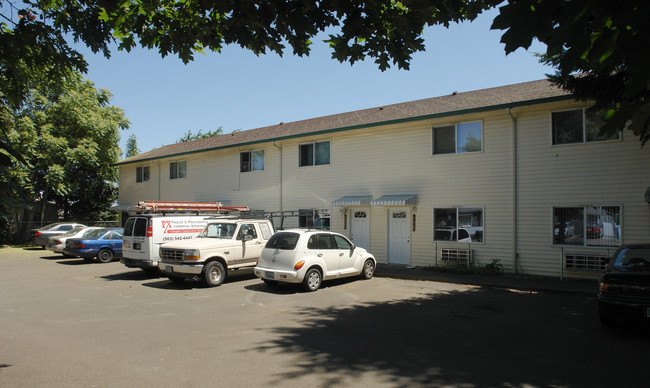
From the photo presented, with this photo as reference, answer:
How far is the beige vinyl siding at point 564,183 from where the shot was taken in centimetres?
1152

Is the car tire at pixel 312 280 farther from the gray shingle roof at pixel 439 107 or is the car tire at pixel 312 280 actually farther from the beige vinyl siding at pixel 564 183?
the gray shingle roof at pixel 439 107

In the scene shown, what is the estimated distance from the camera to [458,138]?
47.4 ft

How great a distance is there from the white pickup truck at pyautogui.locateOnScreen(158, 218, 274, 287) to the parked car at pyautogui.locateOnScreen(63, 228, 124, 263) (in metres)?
6.65

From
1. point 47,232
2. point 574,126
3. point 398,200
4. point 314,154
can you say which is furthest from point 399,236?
point 47,232

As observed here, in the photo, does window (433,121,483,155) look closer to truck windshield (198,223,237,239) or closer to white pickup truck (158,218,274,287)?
white pickup truck (158,218,274,287)

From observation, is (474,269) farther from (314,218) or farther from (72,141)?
(72,141)

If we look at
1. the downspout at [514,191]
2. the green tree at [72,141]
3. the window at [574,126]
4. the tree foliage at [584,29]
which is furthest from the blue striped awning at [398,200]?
the green tree at [72,141]

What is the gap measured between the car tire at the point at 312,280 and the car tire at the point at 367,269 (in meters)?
2.10

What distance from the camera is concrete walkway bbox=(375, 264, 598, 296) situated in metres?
10.9

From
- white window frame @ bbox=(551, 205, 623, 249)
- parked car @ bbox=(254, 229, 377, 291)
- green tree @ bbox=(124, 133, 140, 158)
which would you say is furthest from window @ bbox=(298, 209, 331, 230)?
green tree @ bbox=(124, 133, 140, 158)

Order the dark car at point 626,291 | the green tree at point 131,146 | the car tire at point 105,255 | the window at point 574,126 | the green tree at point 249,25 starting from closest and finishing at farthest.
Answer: the green tree at point 249,25, the dark car at point 626,291, the window at point 574,126, the car tire at point 105,255, the green tree at point 131,146

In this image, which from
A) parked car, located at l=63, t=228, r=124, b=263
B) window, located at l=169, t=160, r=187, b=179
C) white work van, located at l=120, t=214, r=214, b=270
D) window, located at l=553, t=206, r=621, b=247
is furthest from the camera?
window, located at l=169, t=160, r=187, b=179

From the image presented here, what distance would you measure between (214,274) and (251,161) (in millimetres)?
9999

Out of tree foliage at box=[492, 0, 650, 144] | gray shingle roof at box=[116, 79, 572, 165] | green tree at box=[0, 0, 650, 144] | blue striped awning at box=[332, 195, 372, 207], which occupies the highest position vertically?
gray shingle roof at box=[116, 79, 572, 165]
